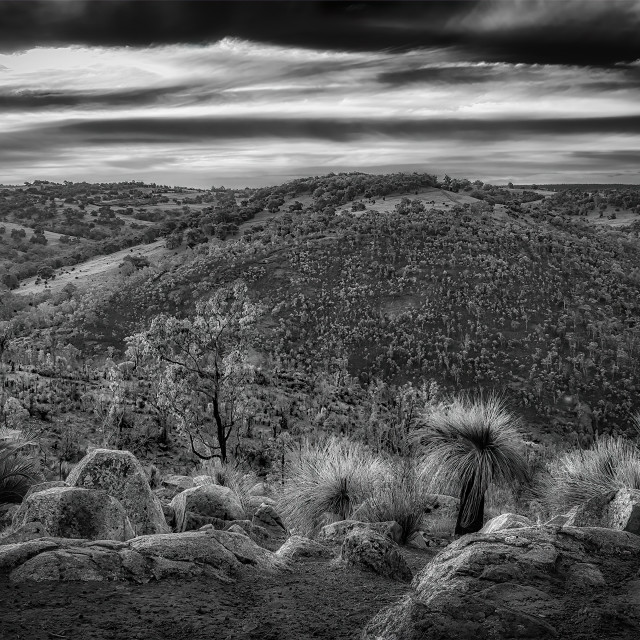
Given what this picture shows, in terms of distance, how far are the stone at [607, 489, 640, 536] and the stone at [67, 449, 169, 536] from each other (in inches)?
218

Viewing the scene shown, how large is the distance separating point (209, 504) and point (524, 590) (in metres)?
6.22

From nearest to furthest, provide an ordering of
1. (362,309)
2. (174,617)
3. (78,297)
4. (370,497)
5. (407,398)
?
(174,617)
(370,497)
(407,398)
(362,309)
(78,297)

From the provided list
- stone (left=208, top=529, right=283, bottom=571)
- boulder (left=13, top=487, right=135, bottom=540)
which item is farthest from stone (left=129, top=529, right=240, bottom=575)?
boulder (left=13, top=487, right=135, bottom=540)

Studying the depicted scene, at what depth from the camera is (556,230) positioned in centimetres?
7706

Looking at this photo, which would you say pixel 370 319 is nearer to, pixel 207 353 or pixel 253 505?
pixel 207 353

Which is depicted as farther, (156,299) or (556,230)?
(556,230)

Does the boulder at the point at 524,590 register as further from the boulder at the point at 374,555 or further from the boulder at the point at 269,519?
the boulder at the point at 269,519

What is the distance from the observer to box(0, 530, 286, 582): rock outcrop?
537cm

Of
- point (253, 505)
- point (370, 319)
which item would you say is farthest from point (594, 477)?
point (370, 319)

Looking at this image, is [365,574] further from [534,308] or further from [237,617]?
[534,308]

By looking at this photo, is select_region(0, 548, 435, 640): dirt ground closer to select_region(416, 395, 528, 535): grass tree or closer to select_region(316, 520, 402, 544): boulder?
select_region(316, 520, 402, 544): boulder

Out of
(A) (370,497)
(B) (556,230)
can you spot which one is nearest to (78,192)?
(B) (556,230)

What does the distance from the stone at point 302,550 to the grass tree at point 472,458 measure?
3.79 meters

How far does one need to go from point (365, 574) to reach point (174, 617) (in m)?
2.37
